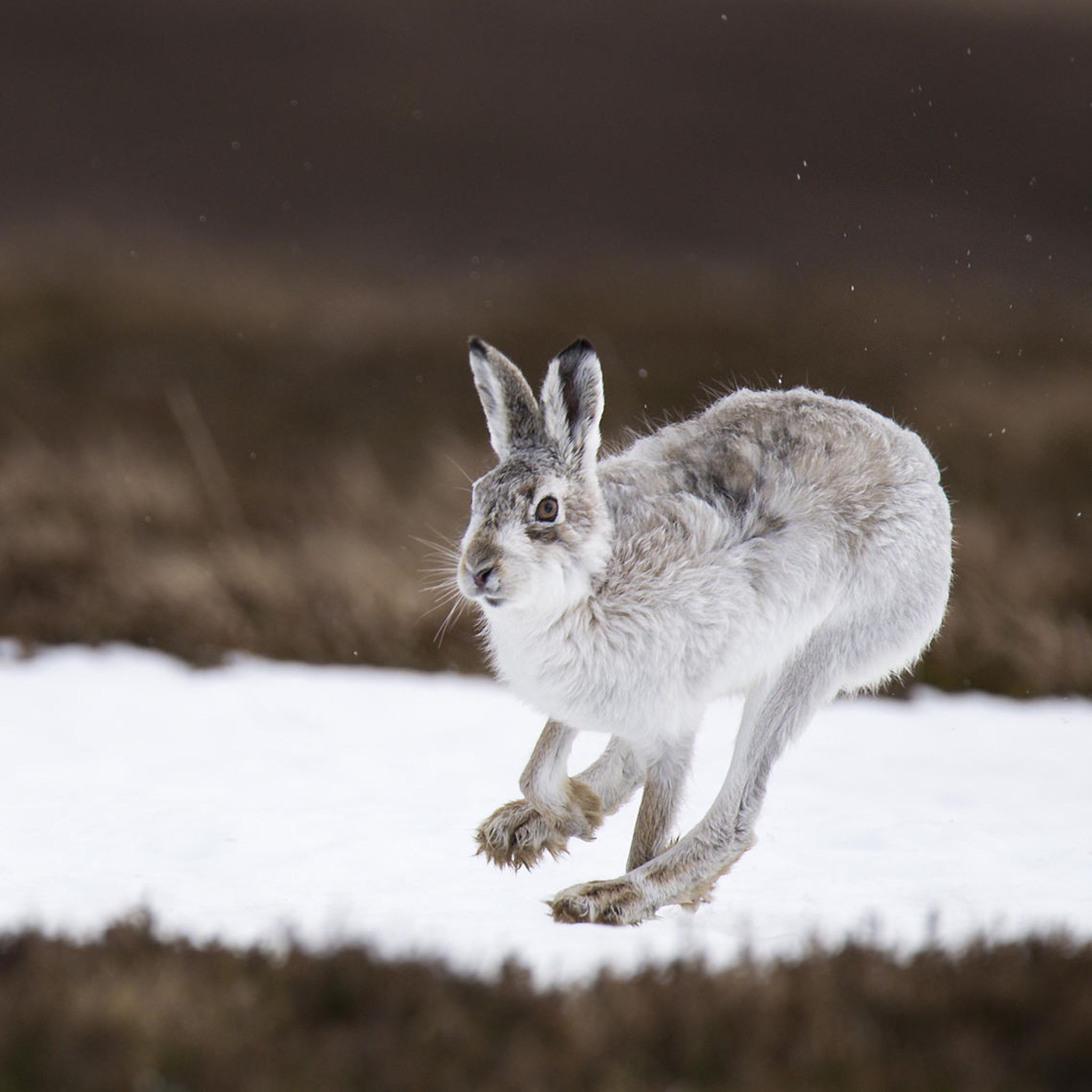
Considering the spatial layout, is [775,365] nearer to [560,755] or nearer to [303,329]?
[303,329]

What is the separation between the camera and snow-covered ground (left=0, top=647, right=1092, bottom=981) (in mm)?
3963

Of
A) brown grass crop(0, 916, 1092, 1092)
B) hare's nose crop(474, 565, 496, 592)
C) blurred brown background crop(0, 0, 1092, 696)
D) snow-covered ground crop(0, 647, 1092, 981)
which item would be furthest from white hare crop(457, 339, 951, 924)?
blurred brown background crop(0, 0, 1092, 696)

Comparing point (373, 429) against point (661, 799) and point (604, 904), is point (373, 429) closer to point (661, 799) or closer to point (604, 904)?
point (661, 799)

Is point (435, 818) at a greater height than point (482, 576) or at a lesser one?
lesser

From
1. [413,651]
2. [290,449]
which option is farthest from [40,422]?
[413,651]

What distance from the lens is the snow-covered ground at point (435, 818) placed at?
3963 mm

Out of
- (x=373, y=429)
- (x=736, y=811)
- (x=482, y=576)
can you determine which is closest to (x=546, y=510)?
(x=482, y=576)

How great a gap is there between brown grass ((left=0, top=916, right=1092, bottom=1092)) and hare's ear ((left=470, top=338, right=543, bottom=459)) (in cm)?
152

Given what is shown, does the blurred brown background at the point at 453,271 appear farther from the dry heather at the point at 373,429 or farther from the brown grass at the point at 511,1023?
the brown grass at the point at 511,1023

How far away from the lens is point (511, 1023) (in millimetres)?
3123

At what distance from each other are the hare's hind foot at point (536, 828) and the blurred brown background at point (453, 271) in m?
3.06

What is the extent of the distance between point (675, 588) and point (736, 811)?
A: 74 cm

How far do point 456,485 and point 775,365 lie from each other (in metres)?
2.72

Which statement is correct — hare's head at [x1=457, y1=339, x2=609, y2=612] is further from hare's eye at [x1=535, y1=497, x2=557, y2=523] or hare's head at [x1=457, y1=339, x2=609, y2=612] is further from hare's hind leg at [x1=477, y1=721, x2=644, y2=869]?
hare's hind leg at [x1=477, y1=721, x2=644, y2=869]
